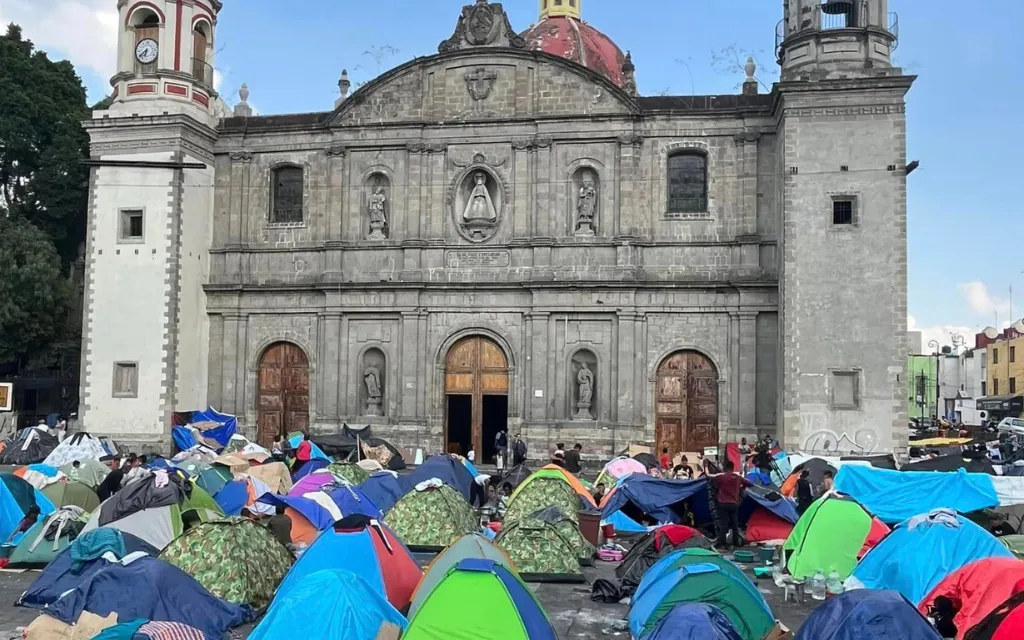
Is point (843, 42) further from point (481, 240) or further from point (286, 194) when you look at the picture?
point (286, 194)

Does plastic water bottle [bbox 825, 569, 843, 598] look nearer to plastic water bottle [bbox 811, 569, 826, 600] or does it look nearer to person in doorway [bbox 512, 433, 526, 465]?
plastic water bottle [bbox 811, 569, 826, 600]

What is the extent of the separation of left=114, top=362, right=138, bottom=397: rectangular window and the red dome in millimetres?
21491

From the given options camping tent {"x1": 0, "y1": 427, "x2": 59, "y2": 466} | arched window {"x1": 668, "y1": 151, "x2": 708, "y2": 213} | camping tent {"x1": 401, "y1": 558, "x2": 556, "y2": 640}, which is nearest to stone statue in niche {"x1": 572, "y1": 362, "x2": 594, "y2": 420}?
arched window {"x1": 668, "y1": 151, "x2": 708, "y2": 213}

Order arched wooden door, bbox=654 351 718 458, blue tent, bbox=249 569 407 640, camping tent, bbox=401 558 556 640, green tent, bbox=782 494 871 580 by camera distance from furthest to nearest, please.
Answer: arched wooden door, bbox=654 351 718 458
green tent, bbox=782 494 871 580
camping tent, bbox=401 558 556 640
blue tent, bbox=249 569 407 640

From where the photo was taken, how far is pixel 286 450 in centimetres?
2422

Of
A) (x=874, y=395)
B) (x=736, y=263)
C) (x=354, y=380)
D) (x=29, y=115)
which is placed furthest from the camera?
(x=29, y=115)

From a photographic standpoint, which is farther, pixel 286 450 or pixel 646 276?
pixel 646 276

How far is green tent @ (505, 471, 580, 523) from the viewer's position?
1669 cm

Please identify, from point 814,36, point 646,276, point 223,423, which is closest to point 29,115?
point 223,423

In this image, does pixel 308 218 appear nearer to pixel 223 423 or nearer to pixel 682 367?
pixel 223 423

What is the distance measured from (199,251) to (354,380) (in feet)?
20.3

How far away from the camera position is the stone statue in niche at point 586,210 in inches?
1082

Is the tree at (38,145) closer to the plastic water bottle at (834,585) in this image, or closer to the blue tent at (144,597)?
the blue tent at (144,597)

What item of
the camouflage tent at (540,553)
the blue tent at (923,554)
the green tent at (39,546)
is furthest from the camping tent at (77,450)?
the blue tent at (923,554)
